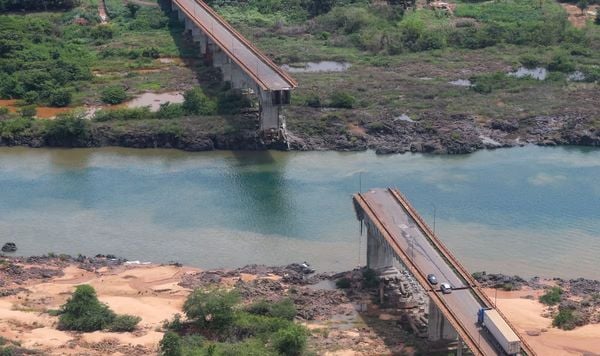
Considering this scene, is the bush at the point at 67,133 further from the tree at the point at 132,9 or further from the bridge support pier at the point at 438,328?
the bridge support pier at the point at 438,328

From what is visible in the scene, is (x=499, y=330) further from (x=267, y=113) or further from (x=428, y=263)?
(x=267, y=113)

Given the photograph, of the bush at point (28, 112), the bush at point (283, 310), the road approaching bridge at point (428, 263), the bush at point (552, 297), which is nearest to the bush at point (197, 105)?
the bush at point (28, 112)

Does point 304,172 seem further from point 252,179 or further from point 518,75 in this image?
point 518,75

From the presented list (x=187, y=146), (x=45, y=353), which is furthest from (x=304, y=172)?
(x=45, y=353)

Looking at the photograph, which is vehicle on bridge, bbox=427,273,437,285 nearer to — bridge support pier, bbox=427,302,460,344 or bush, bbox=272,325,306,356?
bridge support pier, bbox=427,302,460,344

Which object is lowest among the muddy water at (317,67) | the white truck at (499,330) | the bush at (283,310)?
the bush at (283,310)

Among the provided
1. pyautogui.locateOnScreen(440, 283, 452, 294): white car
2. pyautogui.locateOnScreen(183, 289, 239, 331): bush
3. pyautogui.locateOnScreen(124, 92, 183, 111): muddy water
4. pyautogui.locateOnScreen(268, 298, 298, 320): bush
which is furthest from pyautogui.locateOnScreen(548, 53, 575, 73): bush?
pyautogui.locateOnScreen(183, 289, 239, 331): bush

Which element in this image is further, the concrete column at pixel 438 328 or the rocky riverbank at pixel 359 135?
the rocky riverbank at pixel 359 135
